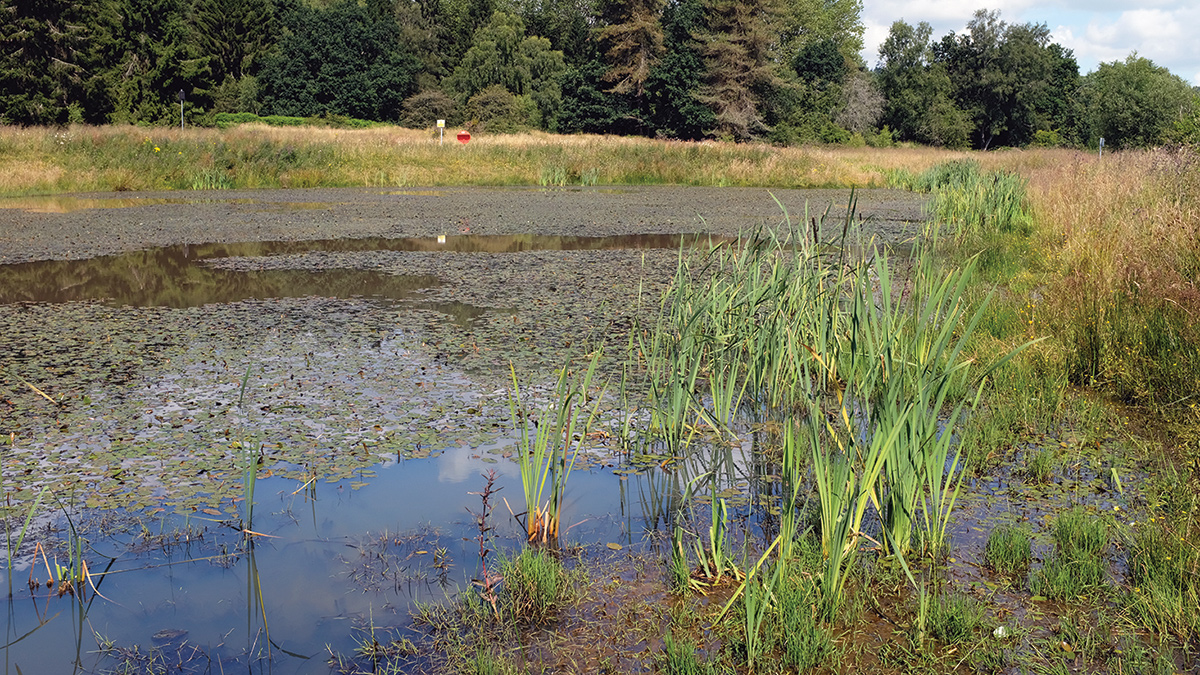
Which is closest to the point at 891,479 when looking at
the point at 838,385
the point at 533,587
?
the point at 533,587

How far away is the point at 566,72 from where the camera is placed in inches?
1620

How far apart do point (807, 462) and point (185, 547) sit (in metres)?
2.07

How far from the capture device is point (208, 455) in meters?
3.49

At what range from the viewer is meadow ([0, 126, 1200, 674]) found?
88.7 inches

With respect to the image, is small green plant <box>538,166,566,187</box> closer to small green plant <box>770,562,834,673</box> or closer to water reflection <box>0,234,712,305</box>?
water reflection <box>0,234,712,305</box>

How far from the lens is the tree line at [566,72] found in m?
32.3

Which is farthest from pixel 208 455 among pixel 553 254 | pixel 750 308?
pixel 553 254

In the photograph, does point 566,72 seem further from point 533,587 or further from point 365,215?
point 533,587

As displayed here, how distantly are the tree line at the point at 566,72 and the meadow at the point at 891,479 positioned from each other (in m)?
30.7

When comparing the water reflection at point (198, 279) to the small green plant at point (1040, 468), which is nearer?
the small green plant at point (1040, 468)

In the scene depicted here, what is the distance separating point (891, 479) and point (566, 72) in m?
40.5

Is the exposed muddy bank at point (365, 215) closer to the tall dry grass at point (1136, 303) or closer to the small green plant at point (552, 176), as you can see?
the small green plant at point (552, 176)

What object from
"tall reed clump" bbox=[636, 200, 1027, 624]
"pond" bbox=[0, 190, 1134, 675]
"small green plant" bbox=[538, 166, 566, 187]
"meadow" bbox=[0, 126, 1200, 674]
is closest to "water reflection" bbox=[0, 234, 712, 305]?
"pond" bbox=[0, 190, 1134, 675]

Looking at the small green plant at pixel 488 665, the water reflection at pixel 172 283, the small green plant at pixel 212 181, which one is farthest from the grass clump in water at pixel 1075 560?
the small green plant at pixel 212 181
